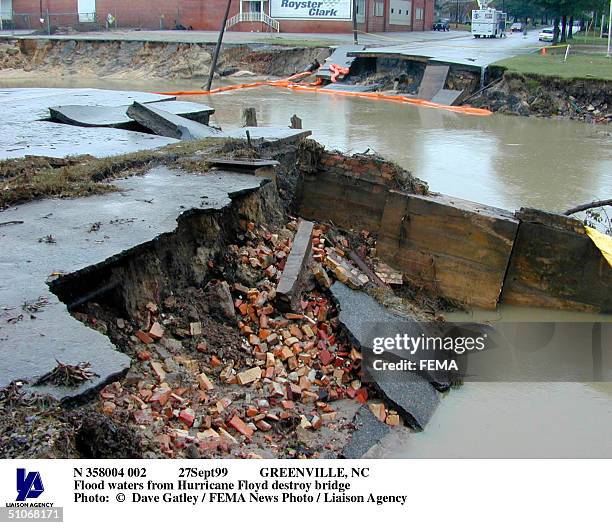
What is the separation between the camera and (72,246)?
16.7ft

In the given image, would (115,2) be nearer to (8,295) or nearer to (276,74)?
(276,74)

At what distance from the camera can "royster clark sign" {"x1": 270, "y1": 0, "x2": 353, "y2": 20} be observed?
129ft

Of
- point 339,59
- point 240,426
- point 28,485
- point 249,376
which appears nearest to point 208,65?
point 339,59

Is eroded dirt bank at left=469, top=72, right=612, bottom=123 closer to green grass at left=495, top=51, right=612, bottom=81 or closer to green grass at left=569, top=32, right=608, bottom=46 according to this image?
green grass at left=495, top=51, right=612, bottom=81

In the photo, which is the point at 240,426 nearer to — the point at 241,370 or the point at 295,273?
the point at 241,370

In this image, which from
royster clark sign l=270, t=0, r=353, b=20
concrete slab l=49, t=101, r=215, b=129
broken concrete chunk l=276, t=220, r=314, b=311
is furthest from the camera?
royster clark sign l=270, t=0, r=353, b=20

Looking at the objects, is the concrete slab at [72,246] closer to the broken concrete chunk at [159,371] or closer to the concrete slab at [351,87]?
the broken concrete chunk at [159,371]

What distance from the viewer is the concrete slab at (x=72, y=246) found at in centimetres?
360

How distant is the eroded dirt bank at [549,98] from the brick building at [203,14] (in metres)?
20.5

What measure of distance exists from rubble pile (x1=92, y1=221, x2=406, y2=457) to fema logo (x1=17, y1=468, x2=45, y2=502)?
1108mm

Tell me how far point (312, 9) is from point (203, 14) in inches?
272

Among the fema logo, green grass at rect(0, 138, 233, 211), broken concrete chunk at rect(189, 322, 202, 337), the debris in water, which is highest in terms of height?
green grass at rect(0, 138, 233, 211)

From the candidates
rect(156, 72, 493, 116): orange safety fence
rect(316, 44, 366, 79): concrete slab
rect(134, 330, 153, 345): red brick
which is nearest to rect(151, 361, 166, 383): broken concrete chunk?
rect(134, 330, 153, 345): red brick

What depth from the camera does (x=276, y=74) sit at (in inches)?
1143
